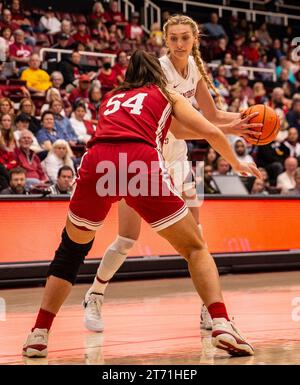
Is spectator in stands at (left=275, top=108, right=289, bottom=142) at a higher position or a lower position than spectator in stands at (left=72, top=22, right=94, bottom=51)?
lower

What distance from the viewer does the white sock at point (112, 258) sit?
603cm

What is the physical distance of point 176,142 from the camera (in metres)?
6.36

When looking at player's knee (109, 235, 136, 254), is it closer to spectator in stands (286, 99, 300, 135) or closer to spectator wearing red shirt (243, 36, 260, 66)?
spectator in stands (286, 99, 300, 135)

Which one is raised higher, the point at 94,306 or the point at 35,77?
the point at 94,306

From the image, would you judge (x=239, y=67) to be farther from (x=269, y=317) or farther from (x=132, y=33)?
(x=269, y=317)

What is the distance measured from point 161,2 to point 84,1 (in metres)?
3.26

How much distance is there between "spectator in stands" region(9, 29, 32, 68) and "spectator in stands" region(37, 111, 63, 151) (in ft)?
8.06

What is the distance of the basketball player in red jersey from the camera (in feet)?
14.8

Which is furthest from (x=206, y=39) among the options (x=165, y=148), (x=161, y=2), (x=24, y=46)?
(x=165, y=148)

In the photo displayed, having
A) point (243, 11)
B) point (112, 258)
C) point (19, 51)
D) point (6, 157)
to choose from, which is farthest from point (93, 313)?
point (243, 11)

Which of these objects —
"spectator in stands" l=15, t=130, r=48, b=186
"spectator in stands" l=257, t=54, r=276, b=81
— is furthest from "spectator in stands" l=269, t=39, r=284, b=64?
"spectator in stands" l=15, t=130, r=48, b=186

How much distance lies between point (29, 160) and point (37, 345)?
6681mm

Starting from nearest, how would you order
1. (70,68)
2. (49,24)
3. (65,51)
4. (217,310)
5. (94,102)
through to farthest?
(217,310), (94,102), (70,68), (65,51), (49,24)

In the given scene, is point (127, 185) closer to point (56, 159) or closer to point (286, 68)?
point (56, 159)
